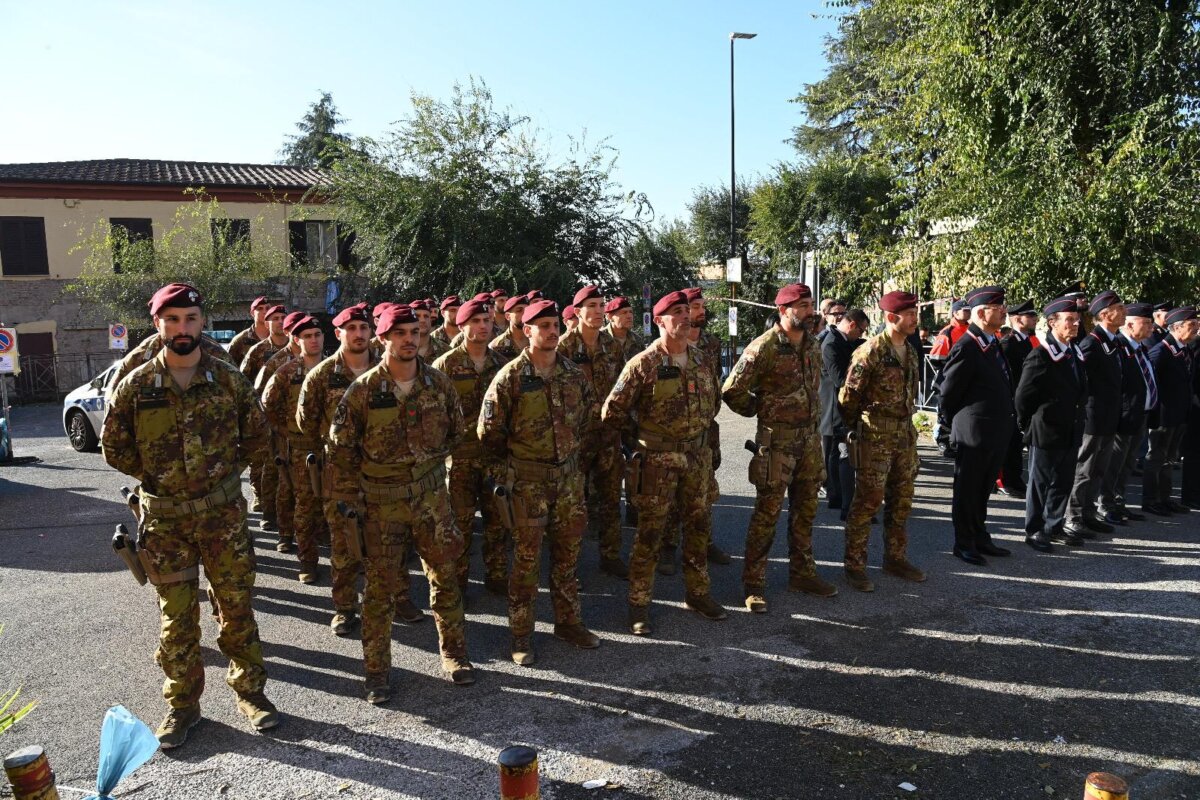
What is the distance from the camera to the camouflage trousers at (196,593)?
14.0 feet

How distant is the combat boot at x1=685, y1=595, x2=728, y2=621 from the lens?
571 cm

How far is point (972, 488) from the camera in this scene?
268 inches

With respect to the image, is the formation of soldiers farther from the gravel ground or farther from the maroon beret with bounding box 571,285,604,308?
the gravel ground

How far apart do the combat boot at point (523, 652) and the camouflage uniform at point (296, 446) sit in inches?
89.1

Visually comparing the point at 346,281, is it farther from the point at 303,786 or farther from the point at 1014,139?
the point at 303,786

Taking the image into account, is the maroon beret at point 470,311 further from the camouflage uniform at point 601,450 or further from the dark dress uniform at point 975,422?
the dark dress uniform at point 975,422

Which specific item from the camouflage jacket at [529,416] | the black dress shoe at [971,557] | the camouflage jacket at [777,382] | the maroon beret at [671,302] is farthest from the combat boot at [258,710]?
the black dress shoe at [971,557]

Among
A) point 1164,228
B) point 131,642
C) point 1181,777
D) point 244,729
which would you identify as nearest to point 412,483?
point 244,729

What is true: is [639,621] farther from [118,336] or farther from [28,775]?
[118,336]

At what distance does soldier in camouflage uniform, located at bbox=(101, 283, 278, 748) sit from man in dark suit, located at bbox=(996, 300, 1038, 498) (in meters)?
6.51

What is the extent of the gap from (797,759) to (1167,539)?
208 inches

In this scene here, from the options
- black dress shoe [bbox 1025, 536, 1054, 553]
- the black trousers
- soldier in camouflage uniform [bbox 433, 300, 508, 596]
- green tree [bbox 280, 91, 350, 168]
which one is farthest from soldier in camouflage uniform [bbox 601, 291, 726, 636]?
green tree [bbox 280, 91, 350, 168]

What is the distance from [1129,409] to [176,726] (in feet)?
26.2

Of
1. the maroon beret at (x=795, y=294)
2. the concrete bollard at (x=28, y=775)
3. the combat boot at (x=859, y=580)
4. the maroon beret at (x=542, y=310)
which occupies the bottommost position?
the combat boot at (x=859, y=580)
